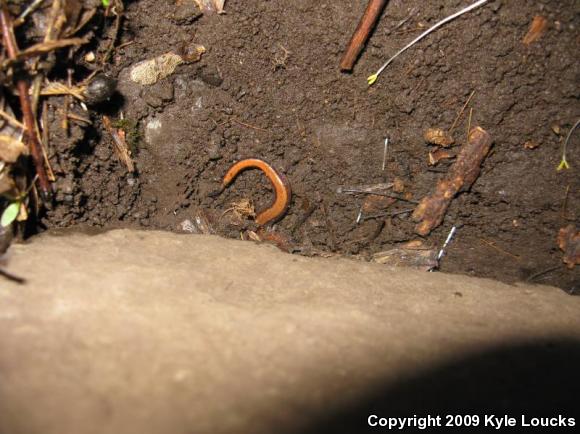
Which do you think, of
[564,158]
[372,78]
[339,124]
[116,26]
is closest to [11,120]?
[116,26]

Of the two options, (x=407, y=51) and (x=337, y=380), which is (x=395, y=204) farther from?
(x=337, y=380)

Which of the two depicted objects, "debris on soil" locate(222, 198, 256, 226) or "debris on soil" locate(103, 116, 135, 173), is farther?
"debris on soil" locate(222, 198, 256, 226)

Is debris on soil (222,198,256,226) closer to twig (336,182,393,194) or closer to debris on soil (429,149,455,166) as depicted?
twig (336,182,393,194)

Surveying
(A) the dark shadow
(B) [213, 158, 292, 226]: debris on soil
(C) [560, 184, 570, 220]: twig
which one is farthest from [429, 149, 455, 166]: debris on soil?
(A) the dark shadow

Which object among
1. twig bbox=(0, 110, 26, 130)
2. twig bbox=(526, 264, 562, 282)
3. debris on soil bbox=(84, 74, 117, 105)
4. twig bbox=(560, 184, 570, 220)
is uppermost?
debris on soil bbox=(84, 74, 117, 105)

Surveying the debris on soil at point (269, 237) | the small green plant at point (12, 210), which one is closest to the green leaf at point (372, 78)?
the debris on soil at point (269, 237)
